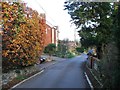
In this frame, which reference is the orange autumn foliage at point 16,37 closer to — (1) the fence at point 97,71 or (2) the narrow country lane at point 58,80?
(2) the narrow country lane at point 58,80

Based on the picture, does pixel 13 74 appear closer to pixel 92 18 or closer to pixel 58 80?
pixel 58 80

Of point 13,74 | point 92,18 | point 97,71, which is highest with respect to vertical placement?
point 92,18

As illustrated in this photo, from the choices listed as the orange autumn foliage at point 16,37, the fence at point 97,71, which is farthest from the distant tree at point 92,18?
the orange autumn foliage at point 16,37

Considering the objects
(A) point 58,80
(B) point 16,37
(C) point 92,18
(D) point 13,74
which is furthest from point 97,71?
(C) point 92,18

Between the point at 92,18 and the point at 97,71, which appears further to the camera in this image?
the point at 92,18

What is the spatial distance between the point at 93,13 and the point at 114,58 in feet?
59.9

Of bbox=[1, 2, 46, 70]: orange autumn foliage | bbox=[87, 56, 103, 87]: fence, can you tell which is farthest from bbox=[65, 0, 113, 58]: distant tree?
bbox=[1, 2, 46, 70]: orange autumn foliage

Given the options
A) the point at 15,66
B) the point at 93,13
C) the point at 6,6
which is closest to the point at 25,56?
the point at 15,66

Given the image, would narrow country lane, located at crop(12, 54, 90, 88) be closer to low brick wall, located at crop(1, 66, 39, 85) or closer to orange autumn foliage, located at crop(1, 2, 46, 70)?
low brick wall, located at crop(1, 66, 39, 85)

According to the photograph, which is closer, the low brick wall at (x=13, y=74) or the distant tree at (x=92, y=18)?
the low brick wall at (x=13, y=74)

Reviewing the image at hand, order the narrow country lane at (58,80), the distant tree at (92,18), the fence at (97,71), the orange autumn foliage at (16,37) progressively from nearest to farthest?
the fence at (97,71)
the narrow country lane at (58,80)
the orange autumn foliage at (16,37)
the distant tree at (92,18)

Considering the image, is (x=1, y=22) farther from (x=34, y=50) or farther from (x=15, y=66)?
(x=34, y=50)

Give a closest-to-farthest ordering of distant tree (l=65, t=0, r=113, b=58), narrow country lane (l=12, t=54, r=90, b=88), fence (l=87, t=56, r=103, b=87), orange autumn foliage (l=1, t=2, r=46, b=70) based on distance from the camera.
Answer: fence (l=87, t=56, r=103, b=87)
narrow country lane (l=12, t=54, r=90, b=88)
orange autumn foliage (l=1, t=2, r=46, b=70)
distant tree (l=65, t=0, r=113, b=58)

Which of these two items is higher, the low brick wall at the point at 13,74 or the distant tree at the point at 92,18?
the distant tree at the point at 92,18
